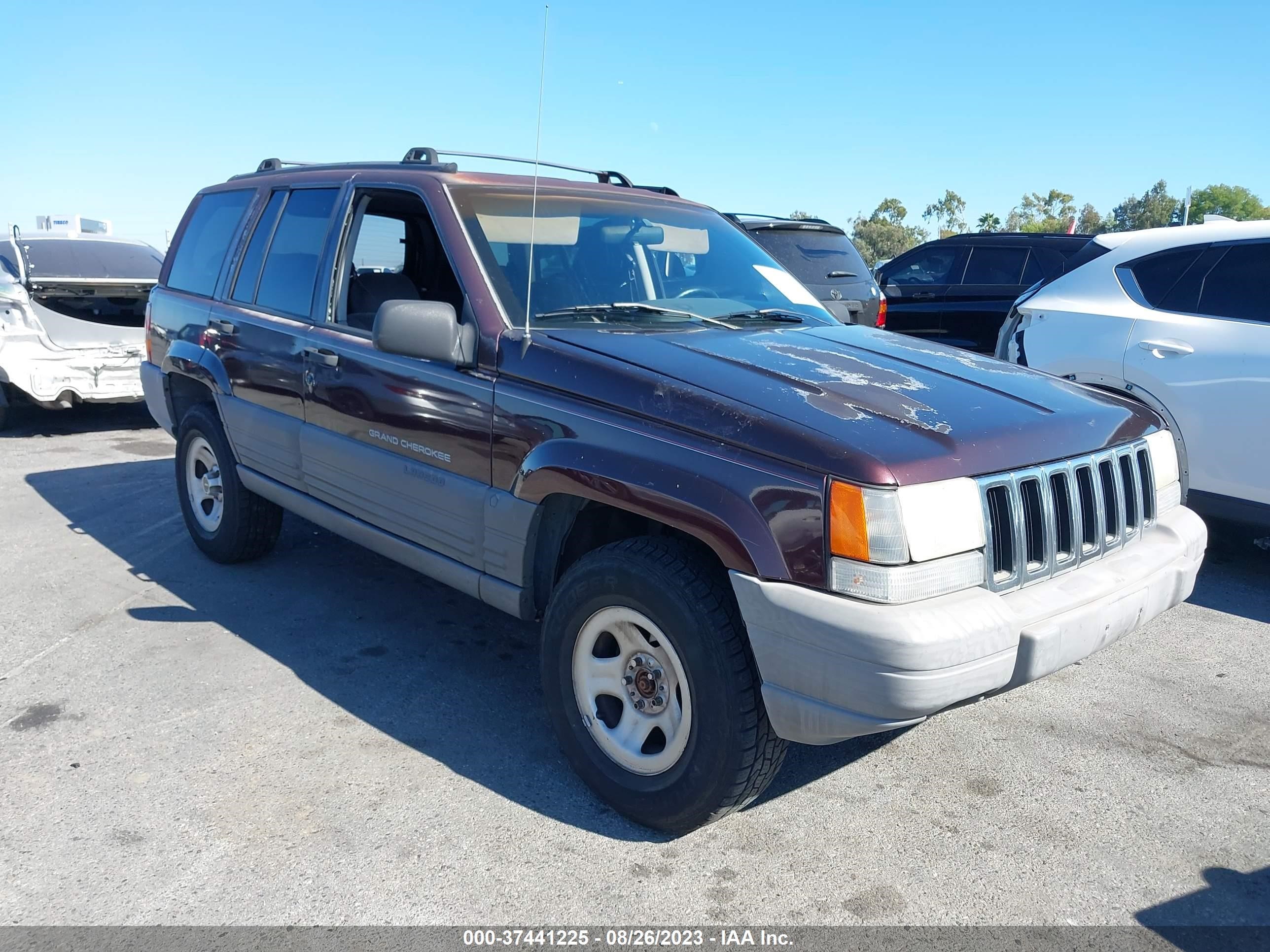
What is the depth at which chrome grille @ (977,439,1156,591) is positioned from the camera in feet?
8.79

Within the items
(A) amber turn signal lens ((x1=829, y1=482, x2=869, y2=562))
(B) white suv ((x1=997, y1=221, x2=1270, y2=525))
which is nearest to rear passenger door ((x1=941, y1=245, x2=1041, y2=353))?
(B) white suv ((x1=997, y1=221, x2=1270, y2=525))

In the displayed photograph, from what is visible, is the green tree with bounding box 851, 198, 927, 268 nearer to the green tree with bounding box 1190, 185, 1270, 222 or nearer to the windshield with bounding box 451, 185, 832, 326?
the green tree with bounding box 1190, 185, 1270, 222

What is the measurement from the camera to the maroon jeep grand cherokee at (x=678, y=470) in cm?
250

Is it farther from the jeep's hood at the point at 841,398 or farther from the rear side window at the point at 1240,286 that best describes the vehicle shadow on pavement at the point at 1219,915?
the rear side window at the point at 1240,286

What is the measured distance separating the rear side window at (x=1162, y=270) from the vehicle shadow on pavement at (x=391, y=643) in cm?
335

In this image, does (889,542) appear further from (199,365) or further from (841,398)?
(199,365)

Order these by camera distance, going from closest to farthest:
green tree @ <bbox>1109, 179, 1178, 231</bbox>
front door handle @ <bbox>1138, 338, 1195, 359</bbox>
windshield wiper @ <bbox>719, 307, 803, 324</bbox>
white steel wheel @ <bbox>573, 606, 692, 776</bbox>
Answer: white steel wheel @ <bbox>573, 606, 692, 776</bbox>, windshield wiper @ <bbox>719, 307, 803, 324</bbox>, front door handle @ <bbox>1138, 338, 1195, 359</bbox>, green tree @ <bbox>1109, 179, 1178, 231</bbox>

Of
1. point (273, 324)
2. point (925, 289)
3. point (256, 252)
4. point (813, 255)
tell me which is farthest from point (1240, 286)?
point (925, 289)

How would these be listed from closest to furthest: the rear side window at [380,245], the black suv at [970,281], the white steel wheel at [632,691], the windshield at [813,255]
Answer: the white steel wheel at [632,691]
the rear side window at [380,245]
the windshield at [813,255]
the black suv at [970,281]

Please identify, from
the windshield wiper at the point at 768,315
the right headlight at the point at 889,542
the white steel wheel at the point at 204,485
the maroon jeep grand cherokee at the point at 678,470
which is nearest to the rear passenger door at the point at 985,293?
the maroon jeep grand cherokee at the point at 678,470

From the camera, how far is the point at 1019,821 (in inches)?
120

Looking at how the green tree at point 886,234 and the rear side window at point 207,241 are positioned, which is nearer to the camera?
the rear side window at point 207,241

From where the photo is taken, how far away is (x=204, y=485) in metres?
5.28

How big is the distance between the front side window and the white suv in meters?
4.28
